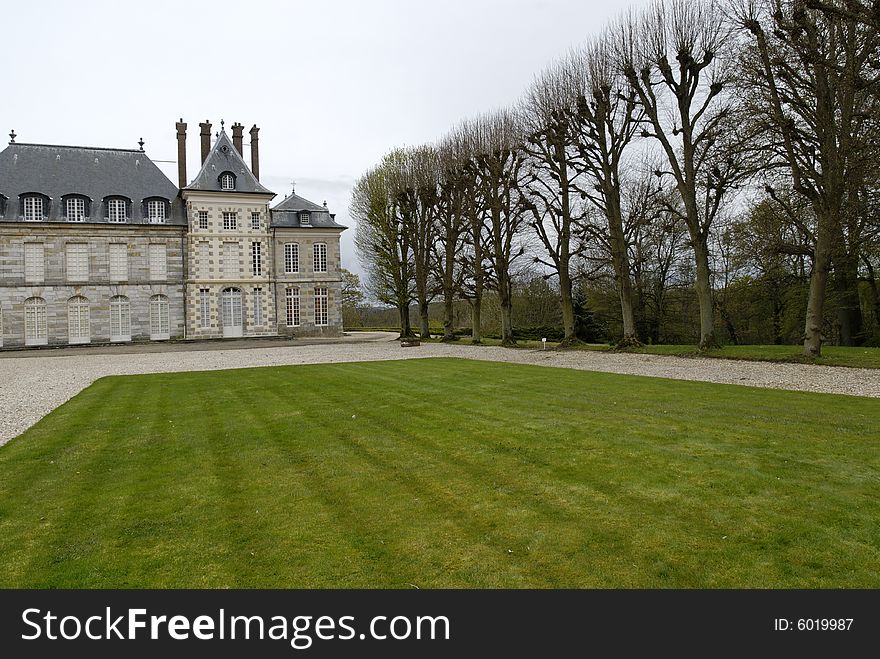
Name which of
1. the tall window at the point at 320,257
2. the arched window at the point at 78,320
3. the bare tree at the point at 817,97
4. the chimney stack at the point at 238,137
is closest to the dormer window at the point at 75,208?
the arched window at the point at 78,320

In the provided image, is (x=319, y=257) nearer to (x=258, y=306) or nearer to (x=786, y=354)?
(x=258, y=306)

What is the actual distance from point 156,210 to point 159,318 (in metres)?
6.88

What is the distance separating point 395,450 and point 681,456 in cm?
301

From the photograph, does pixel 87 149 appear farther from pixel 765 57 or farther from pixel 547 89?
pixel 765 57

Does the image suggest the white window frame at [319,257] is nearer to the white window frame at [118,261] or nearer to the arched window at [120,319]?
the white window frame at [118,261]

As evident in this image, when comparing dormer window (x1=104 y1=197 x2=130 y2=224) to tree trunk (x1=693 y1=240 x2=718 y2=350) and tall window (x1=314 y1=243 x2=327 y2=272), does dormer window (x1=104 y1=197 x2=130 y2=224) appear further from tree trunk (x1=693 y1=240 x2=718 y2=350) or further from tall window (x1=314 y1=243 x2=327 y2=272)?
tree trunk (x1=693 y1=240 x2=718 y2=350)

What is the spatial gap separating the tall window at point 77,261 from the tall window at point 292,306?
12142 millimetres

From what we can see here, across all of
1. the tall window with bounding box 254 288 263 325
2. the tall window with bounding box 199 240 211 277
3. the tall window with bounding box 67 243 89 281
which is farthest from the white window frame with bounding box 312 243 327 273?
the tall window with bounding box 67 243 89 281

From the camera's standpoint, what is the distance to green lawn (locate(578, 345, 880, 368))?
1449 cm

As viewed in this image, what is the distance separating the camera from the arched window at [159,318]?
124 feet

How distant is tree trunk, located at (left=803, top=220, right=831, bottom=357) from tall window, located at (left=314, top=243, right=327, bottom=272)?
105 feet

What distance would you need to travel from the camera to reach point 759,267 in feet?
84.0

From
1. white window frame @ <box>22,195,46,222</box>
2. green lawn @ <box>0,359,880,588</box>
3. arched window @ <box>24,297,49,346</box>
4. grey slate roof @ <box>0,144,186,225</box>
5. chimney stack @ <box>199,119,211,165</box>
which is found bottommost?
green lawn @ <box>0,359,880,588</box>

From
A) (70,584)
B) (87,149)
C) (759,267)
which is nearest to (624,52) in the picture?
(759,267)
